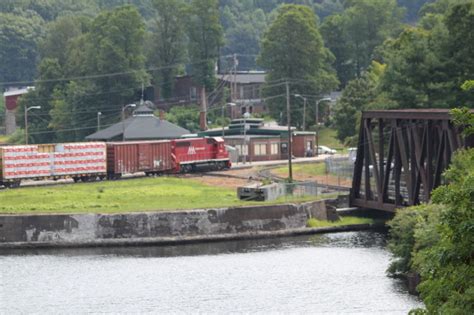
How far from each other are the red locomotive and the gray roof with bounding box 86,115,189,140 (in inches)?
596

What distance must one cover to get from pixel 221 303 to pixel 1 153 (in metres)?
41.5

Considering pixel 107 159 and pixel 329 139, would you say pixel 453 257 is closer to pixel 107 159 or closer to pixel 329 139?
pixel 107 159

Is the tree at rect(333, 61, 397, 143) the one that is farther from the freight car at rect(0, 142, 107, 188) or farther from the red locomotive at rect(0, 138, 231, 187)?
the freight car at rect(0, 142, 107, 188)

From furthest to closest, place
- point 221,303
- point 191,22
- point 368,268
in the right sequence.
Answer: point 191,22, point 368,268, point 221,303

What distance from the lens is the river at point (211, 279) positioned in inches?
2024

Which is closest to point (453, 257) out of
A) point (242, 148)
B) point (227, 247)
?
point (227, 247)

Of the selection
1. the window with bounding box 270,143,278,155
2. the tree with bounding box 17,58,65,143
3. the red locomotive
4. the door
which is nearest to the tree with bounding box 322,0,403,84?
the tree with bounding box 17,58,65,143

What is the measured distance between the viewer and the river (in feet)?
169

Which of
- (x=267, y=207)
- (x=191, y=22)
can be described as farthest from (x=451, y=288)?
(x=191, y=22)

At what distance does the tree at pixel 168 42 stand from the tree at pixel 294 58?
753 inches

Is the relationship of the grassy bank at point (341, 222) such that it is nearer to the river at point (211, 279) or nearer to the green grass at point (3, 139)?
the river at point (211, 279)

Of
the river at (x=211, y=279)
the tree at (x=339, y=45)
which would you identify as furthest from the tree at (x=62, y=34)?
the river at (x=211, y=279)

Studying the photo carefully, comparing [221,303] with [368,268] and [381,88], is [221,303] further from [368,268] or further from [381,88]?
[381,88]

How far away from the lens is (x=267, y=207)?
2911 inches
